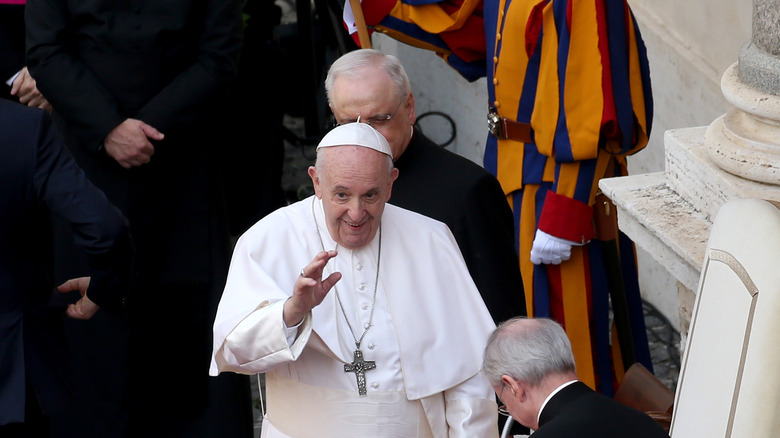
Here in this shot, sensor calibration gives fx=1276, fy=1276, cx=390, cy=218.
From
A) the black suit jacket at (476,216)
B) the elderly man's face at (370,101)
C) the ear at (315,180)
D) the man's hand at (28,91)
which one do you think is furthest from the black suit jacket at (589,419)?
the man's hand at (28,91)

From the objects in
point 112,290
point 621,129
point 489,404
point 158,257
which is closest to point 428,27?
point 621,129

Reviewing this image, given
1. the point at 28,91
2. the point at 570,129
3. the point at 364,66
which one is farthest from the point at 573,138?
the point at 28,91

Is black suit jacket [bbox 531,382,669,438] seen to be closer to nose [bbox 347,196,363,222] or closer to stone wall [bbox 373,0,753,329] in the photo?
nose [bbox 347,196,363,222]

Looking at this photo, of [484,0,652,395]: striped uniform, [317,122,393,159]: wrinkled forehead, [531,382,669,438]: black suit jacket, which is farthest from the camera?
[484,0,652,395]: striped uniform

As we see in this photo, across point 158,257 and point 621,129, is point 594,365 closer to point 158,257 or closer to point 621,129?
point 621,129

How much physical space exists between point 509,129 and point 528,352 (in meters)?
1.76

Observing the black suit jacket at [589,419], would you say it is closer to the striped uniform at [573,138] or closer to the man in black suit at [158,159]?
the striped uniform at [573,138]

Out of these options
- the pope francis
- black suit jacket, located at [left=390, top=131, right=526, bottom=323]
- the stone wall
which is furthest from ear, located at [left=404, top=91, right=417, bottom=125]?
the stone wall

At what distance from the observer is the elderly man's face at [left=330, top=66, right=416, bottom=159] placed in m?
3.69

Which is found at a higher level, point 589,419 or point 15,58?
point 15,58

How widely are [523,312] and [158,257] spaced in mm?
1486

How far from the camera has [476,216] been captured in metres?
3.79

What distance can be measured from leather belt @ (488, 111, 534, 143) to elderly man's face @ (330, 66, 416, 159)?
811 mm

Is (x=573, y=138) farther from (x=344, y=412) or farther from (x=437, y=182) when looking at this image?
(x=344, y=412)
